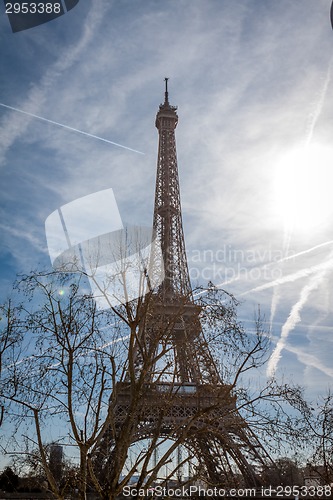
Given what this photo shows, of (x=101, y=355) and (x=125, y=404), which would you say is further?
(x=125, y=404)

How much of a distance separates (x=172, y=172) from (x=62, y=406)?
3618cm

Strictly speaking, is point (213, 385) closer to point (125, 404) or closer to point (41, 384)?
point (41, 384)

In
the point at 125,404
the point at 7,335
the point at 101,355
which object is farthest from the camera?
the point at 125,404

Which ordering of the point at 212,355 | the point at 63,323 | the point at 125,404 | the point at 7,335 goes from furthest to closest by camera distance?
the point at 125,404 < the point at 7,335 < the point at 212,355 < the point at 63,323

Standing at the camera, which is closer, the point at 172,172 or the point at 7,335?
the point at 7,335

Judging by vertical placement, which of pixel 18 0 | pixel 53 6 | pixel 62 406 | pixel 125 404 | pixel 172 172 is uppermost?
pixel 172 172

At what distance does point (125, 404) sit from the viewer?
23984mm

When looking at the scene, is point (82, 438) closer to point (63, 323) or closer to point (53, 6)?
point (63, 323)

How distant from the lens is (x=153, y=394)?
7906mm

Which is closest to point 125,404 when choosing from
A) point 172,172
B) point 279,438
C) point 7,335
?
point 7,335

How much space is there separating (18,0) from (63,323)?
15.6ft

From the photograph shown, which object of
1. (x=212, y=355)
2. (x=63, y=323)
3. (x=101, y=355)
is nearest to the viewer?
(x=63, y=323)

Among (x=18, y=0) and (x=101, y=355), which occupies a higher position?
(x=18, y=0)

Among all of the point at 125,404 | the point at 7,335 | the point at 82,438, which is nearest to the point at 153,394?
the point at 82,438
